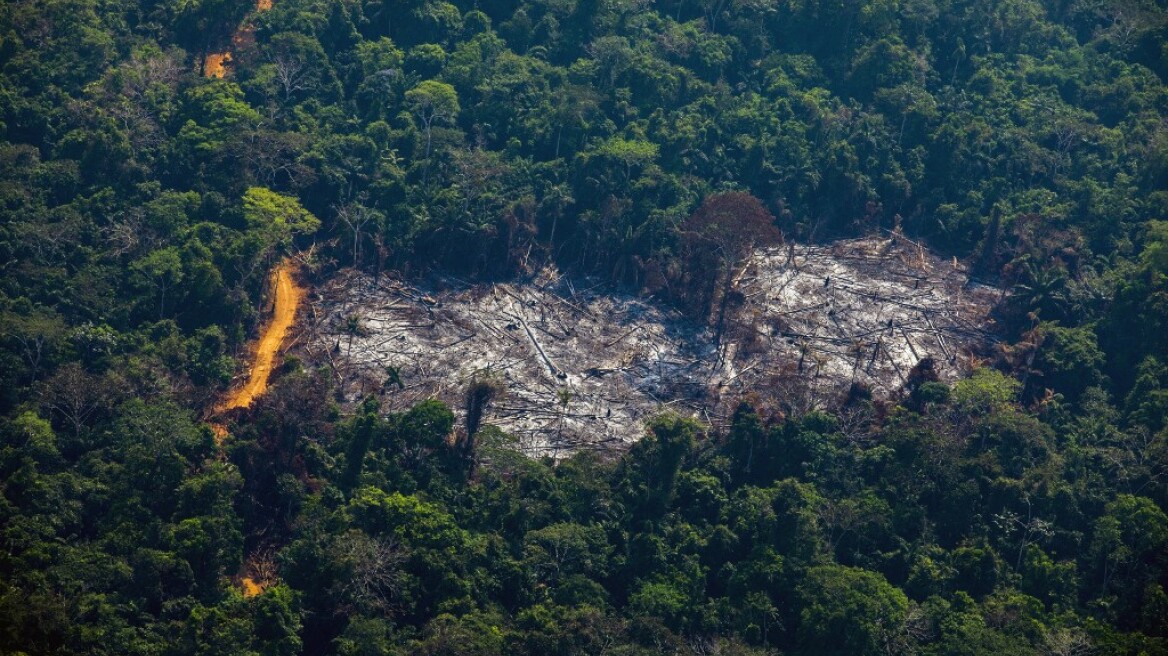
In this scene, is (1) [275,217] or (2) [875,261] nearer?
(1) [275,217]

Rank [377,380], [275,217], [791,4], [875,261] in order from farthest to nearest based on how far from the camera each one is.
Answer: [791,4], [875,261], [275,217], [377,380]

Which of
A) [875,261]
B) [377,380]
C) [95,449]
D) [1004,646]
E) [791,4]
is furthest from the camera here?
[791,4]

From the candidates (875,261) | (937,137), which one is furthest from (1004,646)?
(937,137)

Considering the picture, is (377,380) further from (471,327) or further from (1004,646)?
(1004,646)

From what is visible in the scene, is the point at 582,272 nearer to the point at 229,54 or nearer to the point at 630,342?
the point at 630,342

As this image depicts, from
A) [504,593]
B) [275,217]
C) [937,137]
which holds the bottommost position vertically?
[504,593]

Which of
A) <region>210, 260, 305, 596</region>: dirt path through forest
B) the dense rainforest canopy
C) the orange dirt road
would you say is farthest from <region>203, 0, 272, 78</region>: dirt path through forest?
the orange dirt road

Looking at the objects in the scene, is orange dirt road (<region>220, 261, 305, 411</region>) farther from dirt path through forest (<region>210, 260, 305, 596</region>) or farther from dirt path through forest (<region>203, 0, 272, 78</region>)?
dirt path through forest (<region>203, 0, 272, 78</region>)

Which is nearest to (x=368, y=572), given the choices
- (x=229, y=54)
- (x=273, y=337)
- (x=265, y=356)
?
(x=265, y=356)
